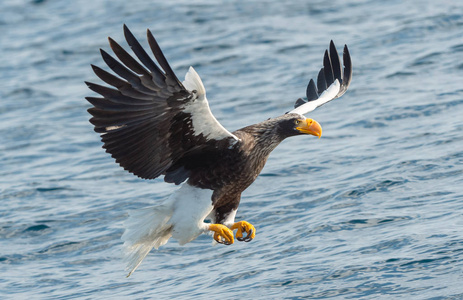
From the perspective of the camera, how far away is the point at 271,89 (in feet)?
45.6

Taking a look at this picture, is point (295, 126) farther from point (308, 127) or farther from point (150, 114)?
point (150, 114)

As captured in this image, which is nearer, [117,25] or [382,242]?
[382,242]

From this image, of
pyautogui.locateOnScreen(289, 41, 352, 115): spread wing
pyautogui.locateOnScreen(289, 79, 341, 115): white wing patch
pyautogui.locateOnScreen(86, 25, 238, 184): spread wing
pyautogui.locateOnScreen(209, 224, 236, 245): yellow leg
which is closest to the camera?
pyautogui.locateOnScreen(86, 25, 238, 184): spread wing

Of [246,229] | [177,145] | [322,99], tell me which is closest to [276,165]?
[322,99]

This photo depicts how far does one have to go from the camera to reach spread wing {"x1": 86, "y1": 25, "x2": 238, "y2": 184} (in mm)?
6137

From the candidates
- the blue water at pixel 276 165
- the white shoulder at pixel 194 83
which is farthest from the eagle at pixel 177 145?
the blue water at pixel 276 165

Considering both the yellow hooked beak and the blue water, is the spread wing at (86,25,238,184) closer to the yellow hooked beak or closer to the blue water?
the yellow hooked beak

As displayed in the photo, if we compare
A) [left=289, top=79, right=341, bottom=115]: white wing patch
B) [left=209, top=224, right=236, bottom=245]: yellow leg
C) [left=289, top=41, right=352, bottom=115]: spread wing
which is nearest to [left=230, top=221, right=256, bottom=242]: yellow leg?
[left=209, top=224, right=236, bottom=245]: yellow leg

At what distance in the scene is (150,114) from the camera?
645 cm

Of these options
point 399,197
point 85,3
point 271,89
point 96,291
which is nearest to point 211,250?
point 96,291

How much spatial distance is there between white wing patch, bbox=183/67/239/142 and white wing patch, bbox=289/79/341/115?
123 centimetres

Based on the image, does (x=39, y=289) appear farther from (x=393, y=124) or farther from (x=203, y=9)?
Result: (x=203, y=9)

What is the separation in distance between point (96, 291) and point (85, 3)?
13526 mm

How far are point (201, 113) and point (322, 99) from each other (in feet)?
7.13
